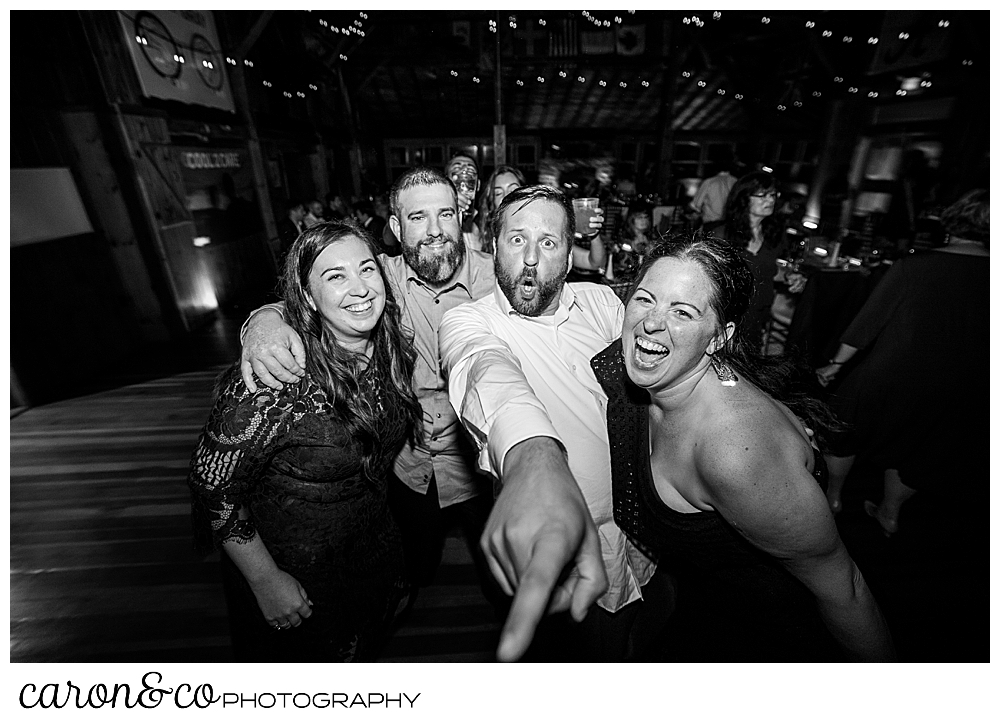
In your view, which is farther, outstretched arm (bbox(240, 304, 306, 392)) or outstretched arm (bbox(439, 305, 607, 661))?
outstretched arm (bbox(240, 304, 306, 392))

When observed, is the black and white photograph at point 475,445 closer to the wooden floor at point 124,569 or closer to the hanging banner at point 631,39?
the wooden floor at point 124,569

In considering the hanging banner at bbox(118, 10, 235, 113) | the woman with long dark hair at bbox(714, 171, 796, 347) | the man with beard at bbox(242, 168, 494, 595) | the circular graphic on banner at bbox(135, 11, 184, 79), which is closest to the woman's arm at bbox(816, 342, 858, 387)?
the woman with long dark hair at bbox(714, 171, 796, 347)

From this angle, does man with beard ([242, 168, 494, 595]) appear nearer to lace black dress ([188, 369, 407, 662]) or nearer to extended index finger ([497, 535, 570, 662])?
lace black dress ([188, 369, 407, 662])

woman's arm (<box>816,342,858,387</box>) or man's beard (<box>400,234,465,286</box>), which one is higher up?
man's beard (<box>400,234,465,286</box>)

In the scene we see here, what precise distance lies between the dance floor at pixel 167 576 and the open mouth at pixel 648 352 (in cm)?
145

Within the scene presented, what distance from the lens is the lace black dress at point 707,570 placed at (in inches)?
47.8

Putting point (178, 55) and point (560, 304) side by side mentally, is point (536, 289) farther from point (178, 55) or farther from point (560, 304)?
point (178, 55)

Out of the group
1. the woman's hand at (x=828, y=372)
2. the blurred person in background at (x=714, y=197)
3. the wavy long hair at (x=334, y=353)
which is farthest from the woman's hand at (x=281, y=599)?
the blurred person in background at (x=714, y=197)

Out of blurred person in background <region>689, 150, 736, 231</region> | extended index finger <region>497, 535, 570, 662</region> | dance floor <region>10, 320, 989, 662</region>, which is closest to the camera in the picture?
extended index finger <region>497, 535, 570, 662</region>

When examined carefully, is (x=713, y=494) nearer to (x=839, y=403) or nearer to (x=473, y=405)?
(x=473, y=405)

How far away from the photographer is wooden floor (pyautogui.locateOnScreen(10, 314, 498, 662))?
2092 mm

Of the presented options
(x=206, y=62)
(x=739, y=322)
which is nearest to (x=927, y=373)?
(x=739, y=322)

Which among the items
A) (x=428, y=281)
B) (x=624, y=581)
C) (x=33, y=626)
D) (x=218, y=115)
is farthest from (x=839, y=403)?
(x=218, y=115)

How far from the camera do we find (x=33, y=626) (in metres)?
2.14
